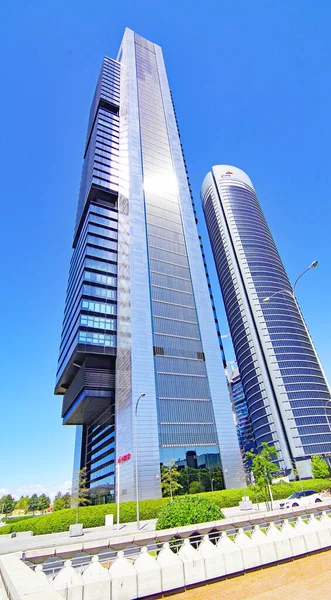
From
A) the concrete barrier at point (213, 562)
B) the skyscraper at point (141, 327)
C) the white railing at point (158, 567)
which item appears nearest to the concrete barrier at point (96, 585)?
the white railing at point (158, 567)

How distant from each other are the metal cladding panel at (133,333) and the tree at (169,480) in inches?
37.5

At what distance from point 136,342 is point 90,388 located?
487 inches

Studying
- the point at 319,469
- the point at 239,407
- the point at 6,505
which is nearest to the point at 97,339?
the point at 319,469

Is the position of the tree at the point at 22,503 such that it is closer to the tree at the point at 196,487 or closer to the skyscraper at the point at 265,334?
the skyscraper at the point at 265,334

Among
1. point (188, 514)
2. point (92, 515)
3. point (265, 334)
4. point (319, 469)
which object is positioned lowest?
point (92, 515)

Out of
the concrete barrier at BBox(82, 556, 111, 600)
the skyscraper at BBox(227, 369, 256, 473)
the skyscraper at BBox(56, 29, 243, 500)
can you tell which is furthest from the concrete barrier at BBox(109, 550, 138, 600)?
the skyscraper at BBox(227, 369, 256, 473)

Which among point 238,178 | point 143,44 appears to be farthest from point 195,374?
point 238,178

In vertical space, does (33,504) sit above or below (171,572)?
above

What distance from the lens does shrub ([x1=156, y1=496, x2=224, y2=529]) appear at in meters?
12.3

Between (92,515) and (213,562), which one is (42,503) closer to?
(92,515)

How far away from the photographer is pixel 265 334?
131 m

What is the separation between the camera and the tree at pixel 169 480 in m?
40.8

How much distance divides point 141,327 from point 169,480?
2353cm

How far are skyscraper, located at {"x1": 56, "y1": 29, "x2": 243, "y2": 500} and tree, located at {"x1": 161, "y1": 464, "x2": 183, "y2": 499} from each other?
1.31 m
